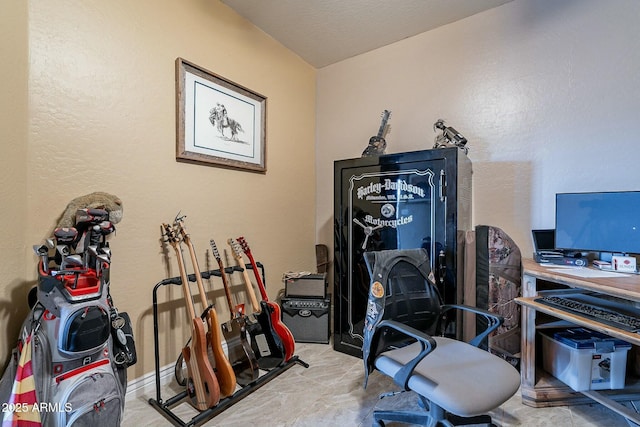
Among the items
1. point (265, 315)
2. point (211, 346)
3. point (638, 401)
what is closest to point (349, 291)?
point (265, 315)

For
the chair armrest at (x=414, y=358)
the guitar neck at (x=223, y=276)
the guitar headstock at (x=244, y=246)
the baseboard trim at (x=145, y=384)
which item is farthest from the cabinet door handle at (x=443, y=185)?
the baseboard trim at (x=145, y=384)

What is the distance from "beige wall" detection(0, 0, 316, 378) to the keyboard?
2.17 metres

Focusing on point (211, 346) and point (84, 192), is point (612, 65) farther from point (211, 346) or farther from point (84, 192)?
point (84, 192)

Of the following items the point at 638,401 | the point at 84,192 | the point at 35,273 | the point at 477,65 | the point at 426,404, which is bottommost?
the point at 638,401

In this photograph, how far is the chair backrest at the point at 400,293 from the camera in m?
1.61

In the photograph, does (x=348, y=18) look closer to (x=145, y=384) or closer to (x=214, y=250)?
(x=214, y=250)

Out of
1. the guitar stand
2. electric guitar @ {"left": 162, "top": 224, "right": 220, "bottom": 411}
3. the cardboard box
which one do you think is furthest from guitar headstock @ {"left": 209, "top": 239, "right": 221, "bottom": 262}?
the cardboard box

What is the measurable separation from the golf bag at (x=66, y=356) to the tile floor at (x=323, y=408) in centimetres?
55

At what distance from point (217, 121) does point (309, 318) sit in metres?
1.91

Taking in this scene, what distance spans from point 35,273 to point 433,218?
8.02 feet

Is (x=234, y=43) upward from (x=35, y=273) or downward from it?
upward

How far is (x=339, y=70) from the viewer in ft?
10.6

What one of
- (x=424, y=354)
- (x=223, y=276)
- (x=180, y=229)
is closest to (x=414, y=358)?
(x=424, y=354)

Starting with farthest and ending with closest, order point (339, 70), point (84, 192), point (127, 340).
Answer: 1. point (339, 70)
2. point (84, 192)
3. point (127, 340)
